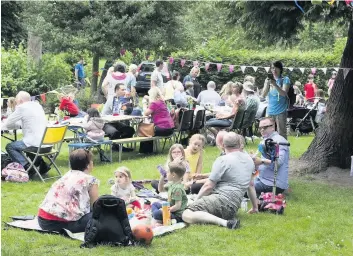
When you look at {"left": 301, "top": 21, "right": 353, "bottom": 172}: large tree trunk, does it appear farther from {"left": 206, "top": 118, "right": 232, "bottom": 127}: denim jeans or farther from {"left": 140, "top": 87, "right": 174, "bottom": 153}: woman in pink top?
{"left": 206, "top": 118, "right": 232, "bottom": 127}: denim jeans

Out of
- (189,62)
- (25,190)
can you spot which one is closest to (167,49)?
(189,62)

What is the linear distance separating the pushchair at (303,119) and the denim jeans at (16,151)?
8219mm

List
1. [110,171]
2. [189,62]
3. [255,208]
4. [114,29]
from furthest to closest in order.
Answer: [189,62]
[114,29]
[110,171]
[255,208]

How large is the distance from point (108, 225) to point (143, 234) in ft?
1.21

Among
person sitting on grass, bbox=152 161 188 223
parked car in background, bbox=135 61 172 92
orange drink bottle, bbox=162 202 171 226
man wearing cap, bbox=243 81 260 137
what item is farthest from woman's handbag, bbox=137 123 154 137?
parked car in background, bbox=135 61 172 92

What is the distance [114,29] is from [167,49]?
15.7 ft

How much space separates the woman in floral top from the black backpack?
0.40 meters

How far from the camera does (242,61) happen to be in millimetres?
31594

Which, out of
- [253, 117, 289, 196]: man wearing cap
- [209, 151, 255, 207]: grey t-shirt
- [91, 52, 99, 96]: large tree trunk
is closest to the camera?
[209, 151, 255, 207]: grey t-shirt

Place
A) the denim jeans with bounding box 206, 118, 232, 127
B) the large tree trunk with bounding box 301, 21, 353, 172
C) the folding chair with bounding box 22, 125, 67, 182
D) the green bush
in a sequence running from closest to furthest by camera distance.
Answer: the folding chair with bounding box 22, 125, 67, 182 → the large tree trunk with bounding box 301, 21, 353, 172 → the denim jeans with bounding box 206, 118, 232, 127 → the green bush

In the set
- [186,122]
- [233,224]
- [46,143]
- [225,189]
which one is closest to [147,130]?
[186,122]

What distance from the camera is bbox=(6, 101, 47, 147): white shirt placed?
10.9 meters

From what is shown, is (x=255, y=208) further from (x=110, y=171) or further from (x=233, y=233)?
(x=110, y=171)

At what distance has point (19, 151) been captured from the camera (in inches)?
428
